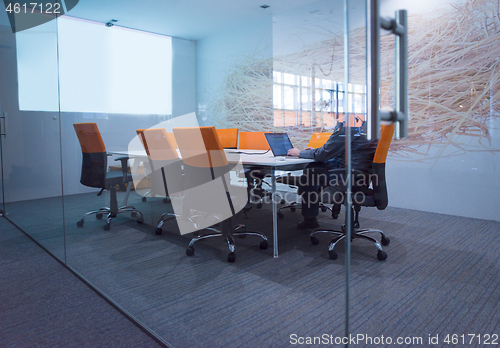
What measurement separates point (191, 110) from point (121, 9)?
0.80 metres

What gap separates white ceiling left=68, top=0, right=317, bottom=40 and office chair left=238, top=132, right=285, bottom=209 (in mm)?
1045

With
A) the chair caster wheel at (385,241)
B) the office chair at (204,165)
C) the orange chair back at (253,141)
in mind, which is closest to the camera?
the office chair at (204,165)

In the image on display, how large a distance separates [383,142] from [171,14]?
1415 mm

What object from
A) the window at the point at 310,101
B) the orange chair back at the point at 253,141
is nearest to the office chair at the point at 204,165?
the orange chair back at the point at 253,141

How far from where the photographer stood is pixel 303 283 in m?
2.27

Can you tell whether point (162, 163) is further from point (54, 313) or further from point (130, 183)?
point (54, 313)

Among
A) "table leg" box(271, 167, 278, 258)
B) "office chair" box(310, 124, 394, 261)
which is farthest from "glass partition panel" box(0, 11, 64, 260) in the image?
"office chair" box(310, 124, 394, 261)

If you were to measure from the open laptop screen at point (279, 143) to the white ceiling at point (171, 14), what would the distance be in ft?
4.04

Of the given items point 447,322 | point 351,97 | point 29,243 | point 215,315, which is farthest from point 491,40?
point 29,243

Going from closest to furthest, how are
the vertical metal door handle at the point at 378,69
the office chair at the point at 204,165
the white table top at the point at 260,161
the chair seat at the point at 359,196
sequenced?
the vertical metal door handle at the point at 378,69 → the chair seat at the point at 359,196 → the office chair at the point at 204,165 → the white table top at the point at 260,161

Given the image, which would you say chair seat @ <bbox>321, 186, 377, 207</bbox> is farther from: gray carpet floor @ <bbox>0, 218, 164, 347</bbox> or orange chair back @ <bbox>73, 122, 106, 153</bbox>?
orange chair back @ <bbox>73, 122, 106, 153</bbox>

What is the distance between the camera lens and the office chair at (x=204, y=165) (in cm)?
206

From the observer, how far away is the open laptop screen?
328cm

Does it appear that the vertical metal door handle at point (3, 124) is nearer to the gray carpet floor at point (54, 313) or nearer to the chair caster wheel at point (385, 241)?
the gray carpet floor at point (54, 313)
